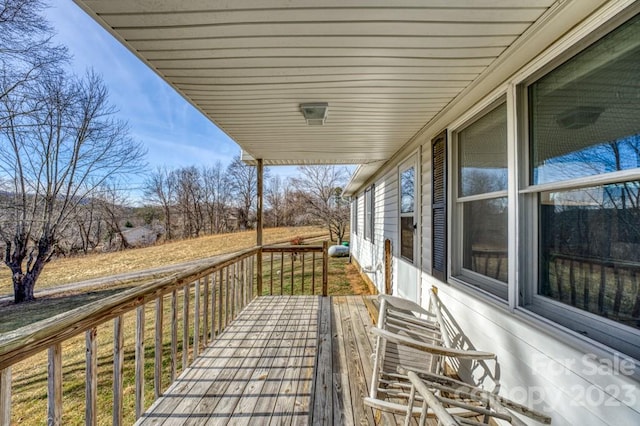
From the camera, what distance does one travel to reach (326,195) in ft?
55.7

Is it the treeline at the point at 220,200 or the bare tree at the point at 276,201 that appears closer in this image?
the treeline at the point at 220,200

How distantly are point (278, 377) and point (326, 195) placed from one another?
1491cm

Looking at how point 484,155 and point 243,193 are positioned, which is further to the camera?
point 243,193

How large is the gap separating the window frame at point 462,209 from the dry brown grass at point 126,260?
12.2 meters

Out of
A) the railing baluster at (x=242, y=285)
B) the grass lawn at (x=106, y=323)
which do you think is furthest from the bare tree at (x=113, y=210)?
the railing baluster at (x=242, y=285)

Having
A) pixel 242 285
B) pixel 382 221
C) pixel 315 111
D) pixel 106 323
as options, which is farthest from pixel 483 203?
pixel 106 323

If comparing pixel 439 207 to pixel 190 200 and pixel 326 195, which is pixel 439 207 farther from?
pixel 190 200

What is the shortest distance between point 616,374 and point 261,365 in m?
2.39

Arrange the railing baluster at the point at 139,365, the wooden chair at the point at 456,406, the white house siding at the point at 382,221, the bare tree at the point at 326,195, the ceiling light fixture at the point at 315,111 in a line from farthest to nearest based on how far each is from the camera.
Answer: the bare tree at the point at 326,195
the white house siding at the point at 382,221
the ceiling light fixture at the point at 315,111
the railing baluster at the point at 139,365
the wooden chair at the point at 456,406

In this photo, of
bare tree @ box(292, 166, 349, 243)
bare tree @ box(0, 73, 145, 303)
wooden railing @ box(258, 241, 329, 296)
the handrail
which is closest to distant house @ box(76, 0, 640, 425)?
the handrail

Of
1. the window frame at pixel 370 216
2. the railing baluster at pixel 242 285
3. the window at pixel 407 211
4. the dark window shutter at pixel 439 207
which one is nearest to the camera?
the dark window shutter at pixel 439 207

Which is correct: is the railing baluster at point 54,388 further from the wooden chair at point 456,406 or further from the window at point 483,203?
the window at point 483,203

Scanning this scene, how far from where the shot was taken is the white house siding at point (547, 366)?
107 centimetres

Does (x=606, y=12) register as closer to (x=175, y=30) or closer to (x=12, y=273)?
(x=175, y=30)
